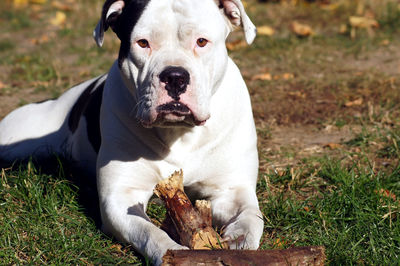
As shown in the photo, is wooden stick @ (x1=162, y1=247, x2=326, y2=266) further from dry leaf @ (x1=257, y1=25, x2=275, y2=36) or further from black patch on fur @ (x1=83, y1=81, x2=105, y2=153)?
dry leaf @ (x1=257, y1=25, x2=275, y2=36)

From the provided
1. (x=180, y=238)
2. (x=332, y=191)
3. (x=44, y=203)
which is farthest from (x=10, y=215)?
(x=332, y=191)

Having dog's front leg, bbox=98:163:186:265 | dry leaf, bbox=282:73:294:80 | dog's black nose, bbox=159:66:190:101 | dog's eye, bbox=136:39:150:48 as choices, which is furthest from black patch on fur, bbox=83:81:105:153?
dry leaf, bbox=282:73:294:80

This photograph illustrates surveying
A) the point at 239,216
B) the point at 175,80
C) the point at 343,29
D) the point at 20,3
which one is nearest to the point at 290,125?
the point at 239,216

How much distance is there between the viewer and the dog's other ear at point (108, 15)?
3.27 metres

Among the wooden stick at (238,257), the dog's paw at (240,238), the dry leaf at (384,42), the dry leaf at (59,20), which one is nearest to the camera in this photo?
the wooden stick at (238,257)

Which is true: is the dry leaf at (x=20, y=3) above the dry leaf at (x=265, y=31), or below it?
below

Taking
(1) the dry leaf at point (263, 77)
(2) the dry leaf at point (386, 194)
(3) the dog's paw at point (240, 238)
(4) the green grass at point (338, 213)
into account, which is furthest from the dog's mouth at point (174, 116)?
(1) the dry leaf at point (263, 77)

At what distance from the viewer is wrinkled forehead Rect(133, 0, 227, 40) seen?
3.10m

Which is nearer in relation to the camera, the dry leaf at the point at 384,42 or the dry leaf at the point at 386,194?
the dry leaf at the point at 386,194

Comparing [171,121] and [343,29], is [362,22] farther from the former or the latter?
[171,121]

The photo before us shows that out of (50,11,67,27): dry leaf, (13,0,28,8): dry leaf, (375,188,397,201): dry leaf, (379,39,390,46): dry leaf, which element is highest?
(375,188,397,201): dry leaf

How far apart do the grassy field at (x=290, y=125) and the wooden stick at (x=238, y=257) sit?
0.34 meters

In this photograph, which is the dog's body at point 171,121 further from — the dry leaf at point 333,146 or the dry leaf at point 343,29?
the dry leaf at point 343,29

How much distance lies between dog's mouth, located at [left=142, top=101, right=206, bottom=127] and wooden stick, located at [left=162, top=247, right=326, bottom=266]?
0.78m
